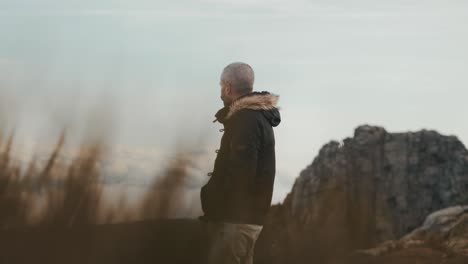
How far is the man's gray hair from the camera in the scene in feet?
21.5

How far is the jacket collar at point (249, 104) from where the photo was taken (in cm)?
643

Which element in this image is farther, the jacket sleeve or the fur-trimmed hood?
the fur-trimmed hood

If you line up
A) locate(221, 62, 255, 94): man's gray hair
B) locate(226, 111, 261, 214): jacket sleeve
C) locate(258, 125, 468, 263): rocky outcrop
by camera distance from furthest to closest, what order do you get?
locate(258, 125, 468, 263): rocky outcrop < locate(221, 62, 255, 94): man's gray hair < locate(226, 111, 261, 214): jacket sleeve

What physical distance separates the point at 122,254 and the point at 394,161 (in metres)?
141

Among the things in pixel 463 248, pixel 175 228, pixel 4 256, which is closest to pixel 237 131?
pixel 175 228

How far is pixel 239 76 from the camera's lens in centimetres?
655

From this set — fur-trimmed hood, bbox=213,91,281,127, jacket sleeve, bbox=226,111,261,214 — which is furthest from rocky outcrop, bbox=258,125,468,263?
jacket sleeve, bbox=226,111,261,214

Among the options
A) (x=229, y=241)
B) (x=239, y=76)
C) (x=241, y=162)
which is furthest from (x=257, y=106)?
(x=229, y=241)

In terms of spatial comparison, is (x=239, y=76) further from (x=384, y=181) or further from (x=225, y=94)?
(x=384, y=181)

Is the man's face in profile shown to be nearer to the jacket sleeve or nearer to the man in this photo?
the man

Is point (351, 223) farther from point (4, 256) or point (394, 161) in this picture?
point (4, 256)

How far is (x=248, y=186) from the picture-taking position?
6.21 m

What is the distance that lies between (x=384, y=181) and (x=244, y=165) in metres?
145

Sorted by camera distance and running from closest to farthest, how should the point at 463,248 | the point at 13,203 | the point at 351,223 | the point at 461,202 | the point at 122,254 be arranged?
the point at 13,203 → the point at 122,254 → the point at 463,248 → the point at 351,223 → the point at 461,202
